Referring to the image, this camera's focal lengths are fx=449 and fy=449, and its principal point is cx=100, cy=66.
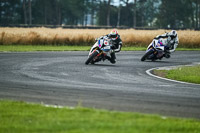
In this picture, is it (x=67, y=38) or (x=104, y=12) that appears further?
(x=104, y=12)

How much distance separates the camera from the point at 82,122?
7070 millimetres

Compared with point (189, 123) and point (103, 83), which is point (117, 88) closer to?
point (103, 83)

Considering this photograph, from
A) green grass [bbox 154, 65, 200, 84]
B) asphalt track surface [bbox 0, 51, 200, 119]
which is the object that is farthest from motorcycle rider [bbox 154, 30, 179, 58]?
asphalt track surface [bbox 0, 51, 200, 119]

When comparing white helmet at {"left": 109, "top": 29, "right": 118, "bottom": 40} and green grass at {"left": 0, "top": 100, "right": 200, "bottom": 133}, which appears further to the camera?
white helmet at {"left": 109, "top": 29, "right": 118, "bottom": 40}

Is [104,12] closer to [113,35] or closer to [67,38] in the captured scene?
[67,38]

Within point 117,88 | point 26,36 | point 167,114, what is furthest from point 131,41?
point 167,114

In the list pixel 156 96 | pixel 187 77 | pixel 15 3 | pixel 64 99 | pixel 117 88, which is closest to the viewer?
pixel 64 99

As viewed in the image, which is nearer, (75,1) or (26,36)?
(26,36)

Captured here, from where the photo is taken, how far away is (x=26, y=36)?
1352 inches

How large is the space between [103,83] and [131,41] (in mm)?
23962

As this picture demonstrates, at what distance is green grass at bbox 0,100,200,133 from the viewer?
6.64 meters

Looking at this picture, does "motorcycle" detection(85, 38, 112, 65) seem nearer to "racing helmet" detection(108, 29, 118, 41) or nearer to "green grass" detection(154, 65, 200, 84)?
"racing helmet" detection(108, 29, 118, 41)

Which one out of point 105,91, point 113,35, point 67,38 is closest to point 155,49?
point 113,35

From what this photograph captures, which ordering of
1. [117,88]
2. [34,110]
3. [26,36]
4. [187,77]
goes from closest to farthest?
[34,110] → [117,88] → [187,77] → [26,36]
